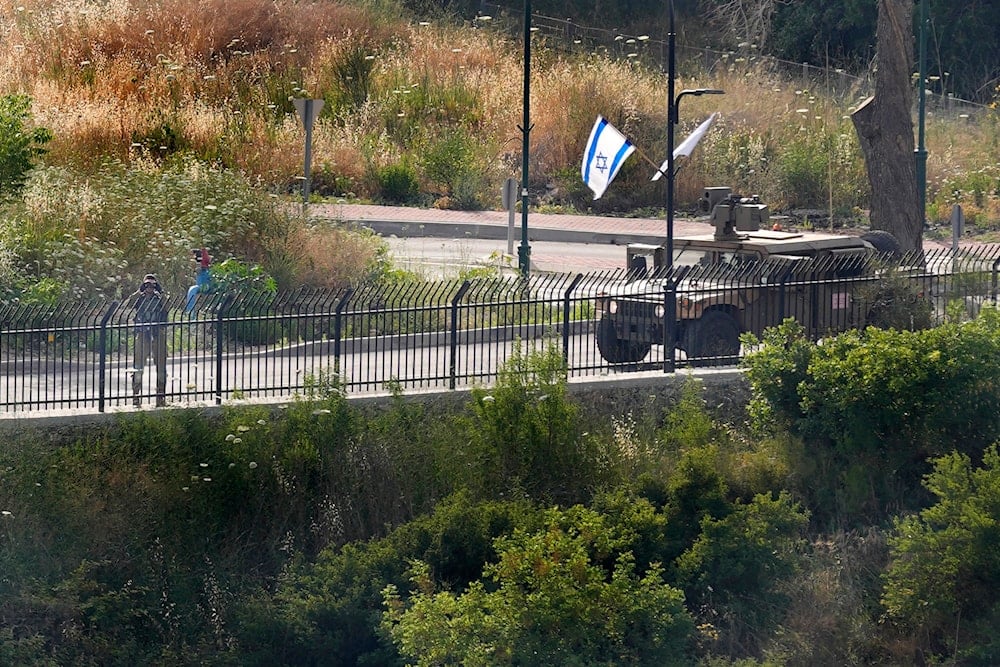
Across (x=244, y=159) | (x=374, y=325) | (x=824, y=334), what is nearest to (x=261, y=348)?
(x=374, y=325)

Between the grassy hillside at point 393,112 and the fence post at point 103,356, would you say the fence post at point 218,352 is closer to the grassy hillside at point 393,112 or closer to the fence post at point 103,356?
the fence post at point 103,356

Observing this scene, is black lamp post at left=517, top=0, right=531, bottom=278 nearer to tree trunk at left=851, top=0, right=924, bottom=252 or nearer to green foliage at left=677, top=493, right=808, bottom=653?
tree trunk at left=851, top=0, right=924, bottom=252

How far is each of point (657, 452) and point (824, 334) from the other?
9.39 ft

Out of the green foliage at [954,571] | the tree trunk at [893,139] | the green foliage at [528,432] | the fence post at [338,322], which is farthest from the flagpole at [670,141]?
the tree trunk at [893,139]

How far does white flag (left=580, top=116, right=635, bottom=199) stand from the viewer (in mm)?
19781

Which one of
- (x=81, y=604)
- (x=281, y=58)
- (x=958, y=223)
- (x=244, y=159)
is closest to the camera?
(x=81, y=604)

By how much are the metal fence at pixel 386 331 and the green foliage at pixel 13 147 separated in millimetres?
2171

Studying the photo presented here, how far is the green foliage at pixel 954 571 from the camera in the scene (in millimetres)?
13250

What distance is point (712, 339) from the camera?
627 inches

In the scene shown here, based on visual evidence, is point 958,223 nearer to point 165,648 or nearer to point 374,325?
point 374,325

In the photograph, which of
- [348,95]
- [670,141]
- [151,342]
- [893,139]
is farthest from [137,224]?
[348,95]

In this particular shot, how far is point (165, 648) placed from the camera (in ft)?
41.3

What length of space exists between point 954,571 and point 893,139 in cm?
1045

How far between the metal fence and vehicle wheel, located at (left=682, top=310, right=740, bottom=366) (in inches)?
3.4
